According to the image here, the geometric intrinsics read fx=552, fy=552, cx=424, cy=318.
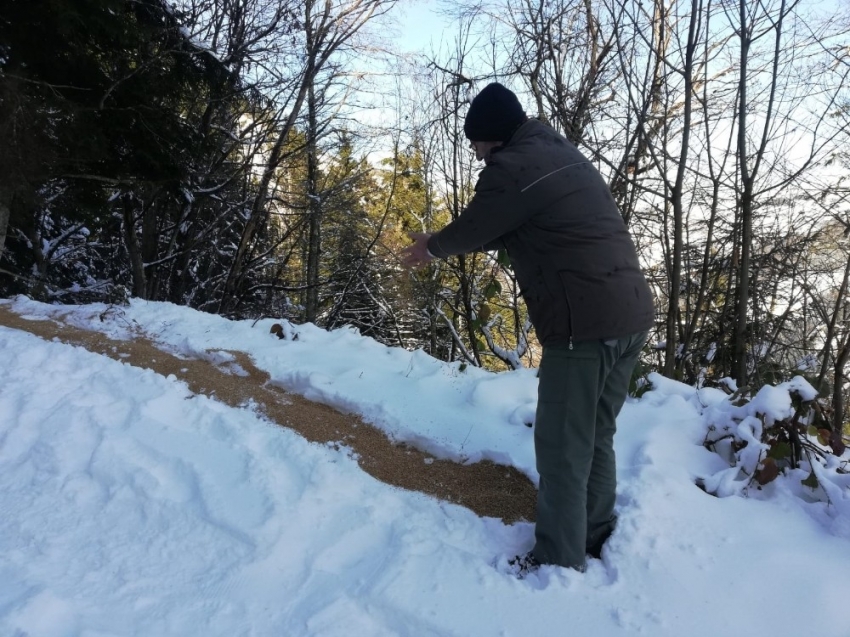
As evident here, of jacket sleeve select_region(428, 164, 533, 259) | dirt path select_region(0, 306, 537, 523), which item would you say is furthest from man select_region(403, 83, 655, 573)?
dirt path select_region(0, 306, 537, 523)

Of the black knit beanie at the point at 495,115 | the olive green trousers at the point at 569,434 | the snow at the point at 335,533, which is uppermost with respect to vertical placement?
the black knit beanie at the point at 495,115

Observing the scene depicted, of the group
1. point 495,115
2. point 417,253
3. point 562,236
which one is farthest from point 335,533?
point 495,115

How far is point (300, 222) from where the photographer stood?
1243cm

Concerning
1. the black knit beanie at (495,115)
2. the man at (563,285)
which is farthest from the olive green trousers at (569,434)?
the black knit beanie at (495,115)

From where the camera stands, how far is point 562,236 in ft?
6.43

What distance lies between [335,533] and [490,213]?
4.54 ft

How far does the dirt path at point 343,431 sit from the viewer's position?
8.62 ft

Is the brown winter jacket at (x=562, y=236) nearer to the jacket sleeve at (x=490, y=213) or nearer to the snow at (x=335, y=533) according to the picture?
the jacket sleeve at (x=490, y=213)

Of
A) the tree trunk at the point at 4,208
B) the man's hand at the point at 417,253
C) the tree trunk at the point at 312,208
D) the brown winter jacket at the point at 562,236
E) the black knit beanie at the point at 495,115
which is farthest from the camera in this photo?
the tree trunk at the point at 312,208

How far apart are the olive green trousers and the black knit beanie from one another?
85cm

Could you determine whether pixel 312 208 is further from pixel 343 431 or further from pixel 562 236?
pixel 562 236

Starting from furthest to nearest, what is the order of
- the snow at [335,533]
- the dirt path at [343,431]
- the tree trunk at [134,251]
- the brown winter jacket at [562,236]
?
1. the tree trunk at [134,251]
2. the dirt path at [343,431]
3. the brown winter jacket at [562,236]
4. the snow at [335,533]

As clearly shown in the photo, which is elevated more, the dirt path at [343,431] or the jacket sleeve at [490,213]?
the jacket sleeve at [490,213]

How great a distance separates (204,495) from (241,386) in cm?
130
